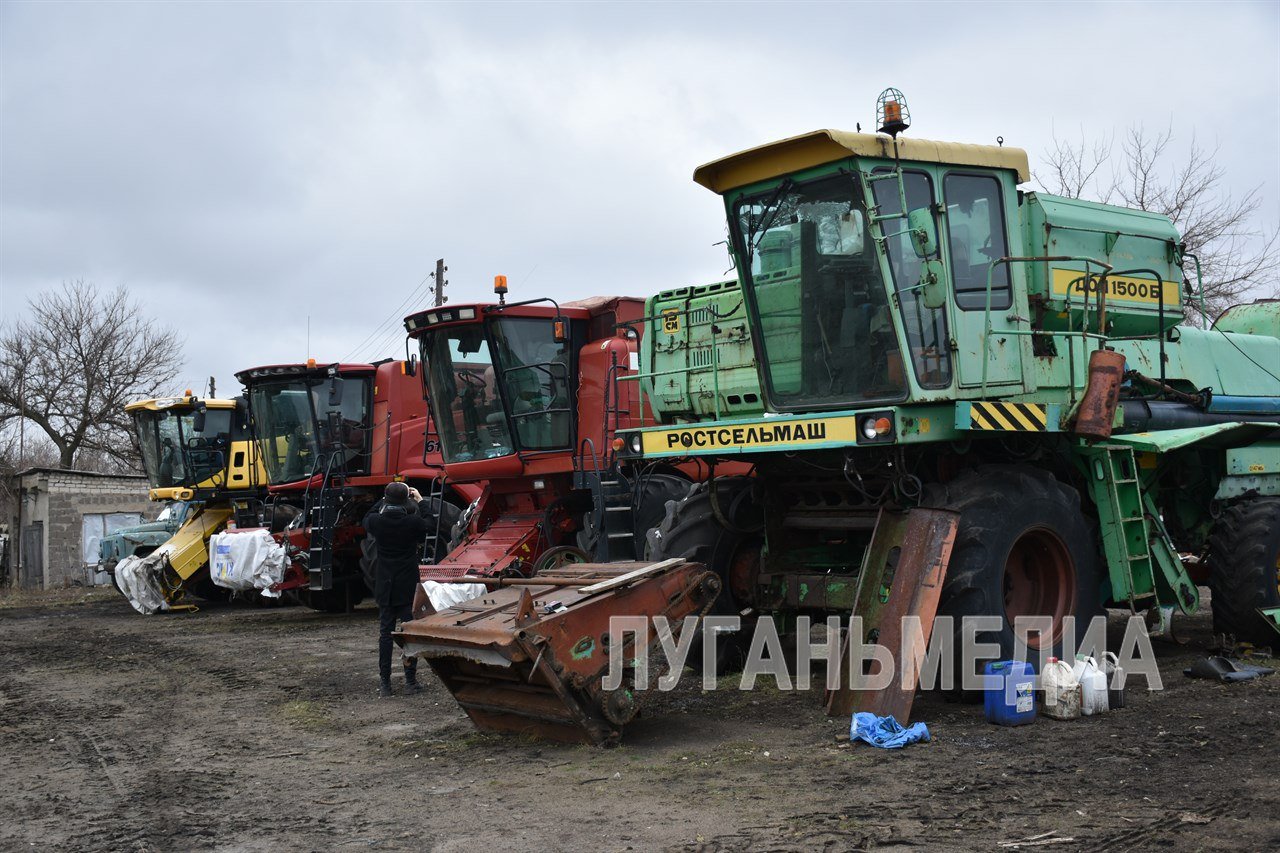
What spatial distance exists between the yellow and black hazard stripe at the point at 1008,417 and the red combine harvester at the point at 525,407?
5.04 m

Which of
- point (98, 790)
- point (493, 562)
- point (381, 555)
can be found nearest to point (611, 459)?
point (493, 562)

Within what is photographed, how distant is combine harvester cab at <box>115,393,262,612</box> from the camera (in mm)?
18250

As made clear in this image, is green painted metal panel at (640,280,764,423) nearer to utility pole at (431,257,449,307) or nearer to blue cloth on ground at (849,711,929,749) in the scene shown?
blue cloth on ground at (849,711,929,749)

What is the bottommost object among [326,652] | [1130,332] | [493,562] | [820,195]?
[326,652]

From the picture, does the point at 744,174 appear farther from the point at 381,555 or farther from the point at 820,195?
the point at 381,555

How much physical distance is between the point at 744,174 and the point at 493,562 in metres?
5.65

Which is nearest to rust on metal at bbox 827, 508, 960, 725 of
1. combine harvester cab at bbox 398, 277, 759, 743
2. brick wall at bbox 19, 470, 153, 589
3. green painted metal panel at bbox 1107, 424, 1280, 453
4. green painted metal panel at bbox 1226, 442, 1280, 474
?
green painted metal panel at bbox 1107, 424, 1280, 453

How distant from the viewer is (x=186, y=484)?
2019 cm

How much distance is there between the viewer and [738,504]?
859 centimetres

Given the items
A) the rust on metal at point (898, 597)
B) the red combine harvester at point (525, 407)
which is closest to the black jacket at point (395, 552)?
the red combine harvester at point (525, 407)

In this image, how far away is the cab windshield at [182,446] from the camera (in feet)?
66.4

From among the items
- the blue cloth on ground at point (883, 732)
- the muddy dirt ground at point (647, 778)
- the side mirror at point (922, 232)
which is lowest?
the muddy dirt ground at point (647, 778)

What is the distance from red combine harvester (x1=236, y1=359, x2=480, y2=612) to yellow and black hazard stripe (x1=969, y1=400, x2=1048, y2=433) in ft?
30.3

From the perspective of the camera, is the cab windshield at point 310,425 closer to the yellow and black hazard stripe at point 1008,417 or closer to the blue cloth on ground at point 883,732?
the yellow and black hazard stripe at point 1008,417
